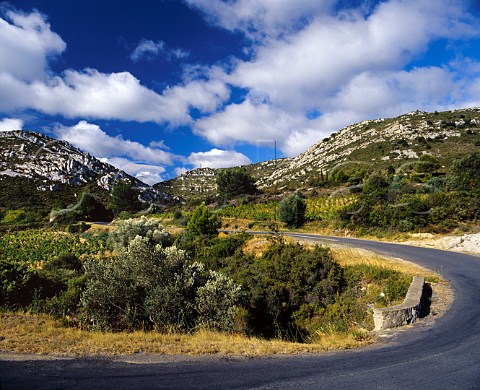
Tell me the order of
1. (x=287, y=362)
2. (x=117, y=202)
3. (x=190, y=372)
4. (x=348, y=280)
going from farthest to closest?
(x=117, y=202)
(x=348, y=280)
(x=287, y=362)
(x=190, y=372)

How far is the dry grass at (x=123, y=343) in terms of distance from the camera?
6152mm

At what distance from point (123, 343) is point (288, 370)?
3695mm

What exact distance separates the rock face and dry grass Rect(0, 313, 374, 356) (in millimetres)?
70806

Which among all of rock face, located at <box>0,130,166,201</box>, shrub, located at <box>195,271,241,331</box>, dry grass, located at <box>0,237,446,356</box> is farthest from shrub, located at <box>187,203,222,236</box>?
rock face, located at <box>0,130,166,201</box>

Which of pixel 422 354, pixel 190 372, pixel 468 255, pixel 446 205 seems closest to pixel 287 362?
pixel 190 372

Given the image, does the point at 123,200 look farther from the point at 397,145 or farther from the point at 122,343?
the point at 397,145

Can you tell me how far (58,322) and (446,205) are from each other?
1152 inches

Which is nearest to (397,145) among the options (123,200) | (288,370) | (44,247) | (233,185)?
(233,185)

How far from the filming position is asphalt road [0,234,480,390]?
4.76m

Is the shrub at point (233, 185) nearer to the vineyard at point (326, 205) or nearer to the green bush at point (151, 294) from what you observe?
the vineyard at point (326, 205)

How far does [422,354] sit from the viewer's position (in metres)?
6.18

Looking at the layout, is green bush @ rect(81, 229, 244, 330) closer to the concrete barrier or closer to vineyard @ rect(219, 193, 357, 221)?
the concrete barrier

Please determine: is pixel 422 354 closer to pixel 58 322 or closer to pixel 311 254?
pixel 58 322

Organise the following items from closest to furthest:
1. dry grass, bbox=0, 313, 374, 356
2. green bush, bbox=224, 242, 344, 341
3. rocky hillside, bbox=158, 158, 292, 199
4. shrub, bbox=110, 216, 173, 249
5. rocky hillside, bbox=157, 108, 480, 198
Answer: dry grass, bbox=0, 313, 374, 356 → green bush, bbox=224, 242, 344, 341 → shrub, bbox=110, 216, 173, 249 → rocky hillside, bbox=157, 108, 480, 198 → rocky hillside, bbox=158, 158, 292, 199
